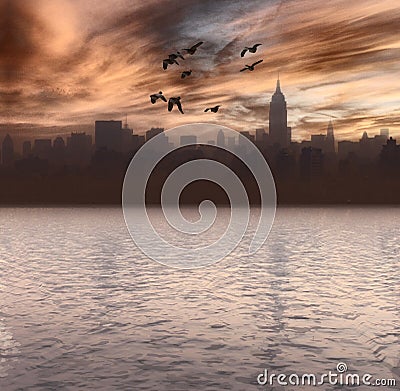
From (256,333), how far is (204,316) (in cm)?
674

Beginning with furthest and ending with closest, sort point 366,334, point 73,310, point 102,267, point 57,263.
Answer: point 57,263, point 102,267, point 73,310, point 366,334

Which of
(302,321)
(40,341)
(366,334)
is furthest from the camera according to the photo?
(302,321)

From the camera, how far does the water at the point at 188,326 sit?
1195 inches

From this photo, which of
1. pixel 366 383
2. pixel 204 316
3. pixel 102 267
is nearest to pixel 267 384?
pixel 366 383

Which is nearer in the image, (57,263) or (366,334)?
(366,334)

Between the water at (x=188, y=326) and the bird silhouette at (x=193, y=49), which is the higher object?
the bird silhouette at (x=193, y=49)

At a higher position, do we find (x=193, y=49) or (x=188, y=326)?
(x=193, y=49)

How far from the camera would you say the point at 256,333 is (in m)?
39.4

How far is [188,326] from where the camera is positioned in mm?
41625

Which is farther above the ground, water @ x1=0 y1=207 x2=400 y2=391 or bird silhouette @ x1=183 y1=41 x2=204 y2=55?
bird silhouette @ x1=183 y1=41 x2=204 y2=55

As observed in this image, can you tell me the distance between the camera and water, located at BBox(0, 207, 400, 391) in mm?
30344

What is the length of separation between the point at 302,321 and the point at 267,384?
15.6 meters

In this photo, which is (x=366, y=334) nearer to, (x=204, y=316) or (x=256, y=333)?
(x=256, y=333)

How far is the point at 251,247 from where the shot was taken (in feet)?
424
